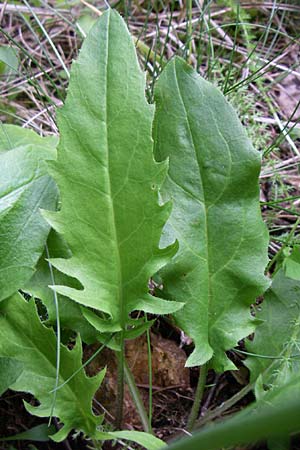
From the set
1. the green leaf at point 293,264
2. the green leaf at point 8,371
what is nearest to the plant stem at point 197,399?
A: the green leaf at point 293,264

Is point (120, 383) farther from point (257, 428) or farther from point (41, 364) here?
point (257, 428)

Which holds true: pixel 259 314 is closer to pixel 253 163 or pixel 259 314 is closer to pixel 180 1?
pixel 253 163

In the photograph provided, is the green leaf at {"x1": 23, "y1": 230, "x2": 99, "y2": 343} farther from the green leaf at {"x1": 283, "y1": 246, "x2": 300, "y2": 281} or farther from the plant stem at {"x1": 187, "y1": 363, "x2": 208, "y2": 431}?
the green leaf at {"x1": 283, "y1": 246, "x2": 300, "y2": 281}

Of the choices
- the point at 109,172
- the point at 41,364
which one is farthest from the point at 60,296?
the point at 109,172

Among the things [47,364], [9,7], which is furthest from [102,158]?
[9,7]

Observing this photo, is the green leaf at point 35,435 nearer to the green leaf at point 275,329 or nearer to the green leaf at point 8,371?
the green leaf at point 8,371

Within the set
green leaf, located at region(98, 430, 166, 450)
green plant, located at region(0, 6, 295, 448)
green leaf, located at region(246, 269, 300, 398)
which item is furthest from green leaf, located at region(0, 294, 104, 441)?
green leaf, located at region(246, 269, 300, 398)
